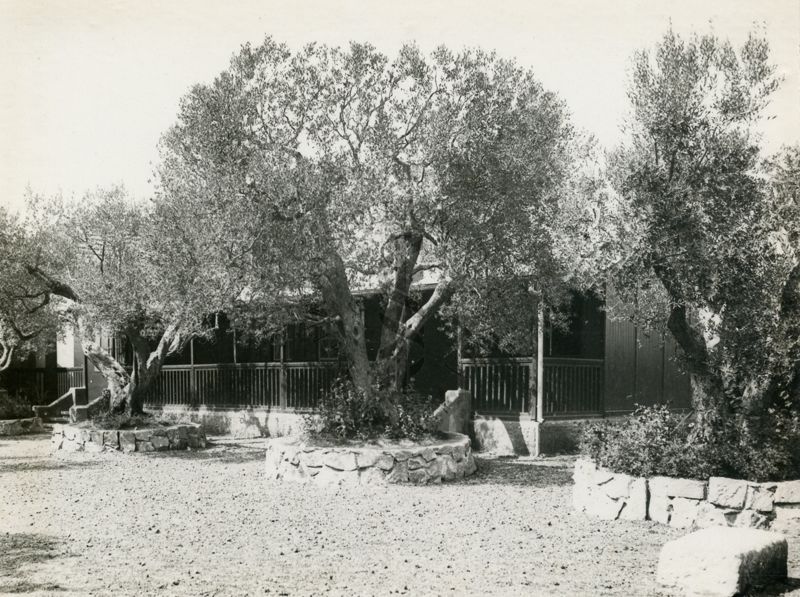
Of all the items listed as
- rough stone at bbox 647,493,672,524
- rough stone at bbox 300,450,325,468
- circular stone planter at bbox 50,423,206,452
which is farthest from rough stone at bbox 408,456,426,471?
circular stone planter at bbox 50,423,206,452

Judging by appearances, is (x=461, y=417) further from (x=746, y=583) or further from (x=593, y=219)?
(x=746, y=583)

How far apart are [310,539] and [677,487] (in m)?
3.73

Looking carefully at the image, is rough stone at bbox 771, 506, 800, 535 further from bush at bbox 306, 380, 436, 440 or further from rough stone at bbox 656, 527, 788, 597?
bush at bbox 306, 380, 436, 440

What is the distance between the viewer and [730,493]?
7.80 meters

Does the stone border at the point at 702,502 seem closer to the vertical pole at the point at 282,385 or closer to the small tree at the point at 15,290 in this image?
the vertical pole at the point at 282,385

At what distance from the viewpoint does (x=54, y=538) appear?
7.65 metres

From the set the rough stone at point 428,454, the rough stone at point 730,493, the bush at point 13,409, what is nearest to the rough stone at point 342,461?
the rough stone at point 428,454

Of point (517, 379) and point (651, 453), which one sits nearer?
point (651, 453)

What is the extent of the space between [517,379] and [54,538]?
8.87 meters

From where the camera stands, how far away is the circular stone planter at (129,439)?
601 inches

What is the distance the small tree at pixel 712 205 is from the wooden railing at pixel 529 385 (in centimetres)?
571

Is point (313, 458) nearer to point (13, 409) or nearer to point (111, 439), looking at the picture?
point (111, 439)

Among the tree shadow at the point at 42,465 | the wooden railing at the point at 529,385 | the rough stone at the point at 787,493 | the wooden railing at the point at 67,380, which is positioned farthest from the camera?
the wooden railing at the point at 67,380

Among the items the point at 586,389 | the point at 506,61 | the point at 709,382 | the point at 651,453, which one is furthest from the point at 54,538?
the point at 586,389
